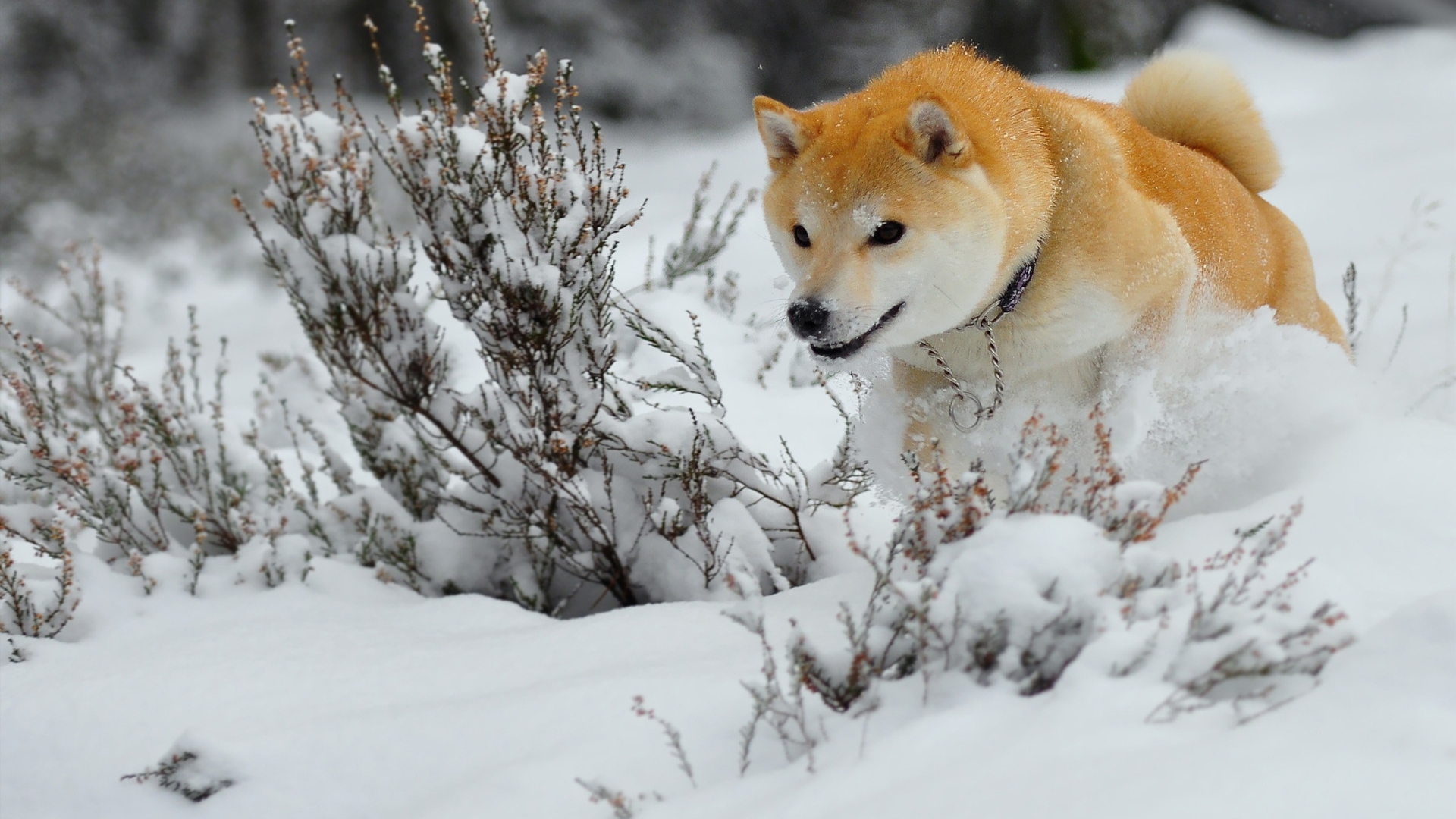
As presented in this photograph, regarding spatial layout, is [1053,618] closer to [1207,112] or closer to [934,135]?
[934,135]

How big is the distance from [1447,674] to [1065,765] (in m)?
0.49

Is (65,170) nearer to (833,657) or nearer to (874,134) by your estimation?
(874,134)

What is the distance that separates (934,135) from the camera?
6.73 feet

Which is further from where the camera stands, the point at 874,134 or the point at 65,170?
the point at 65,170

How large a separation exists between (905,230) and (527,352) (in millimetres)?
911

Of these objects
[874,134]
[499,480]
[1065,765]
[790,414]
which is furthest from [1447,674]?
[790,414]

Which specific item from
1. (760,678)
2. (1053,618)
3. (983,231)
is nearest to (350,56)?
(983,231)

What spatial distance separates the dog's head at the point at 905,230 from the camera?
2.02m

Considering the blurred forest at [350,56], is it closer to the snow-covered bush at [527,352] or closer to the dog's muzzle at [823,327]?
the snow-covered bush at [527,352]

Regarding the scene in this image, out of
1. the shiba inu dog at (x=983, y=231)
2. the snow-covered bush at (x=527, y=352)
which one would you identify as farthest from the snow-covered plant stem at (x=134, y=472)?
the shiba inu dog at (x=983, y=231)

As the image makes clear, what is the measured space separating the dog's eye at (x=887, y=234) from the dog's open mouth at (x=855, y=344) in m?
0.14

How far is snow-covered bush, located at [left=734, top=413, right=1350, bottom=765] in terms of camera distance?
117 centimetres

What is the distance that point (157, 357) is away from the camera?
603 centimetres

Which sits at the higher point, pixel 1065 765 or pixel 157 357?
pixel 157 357
